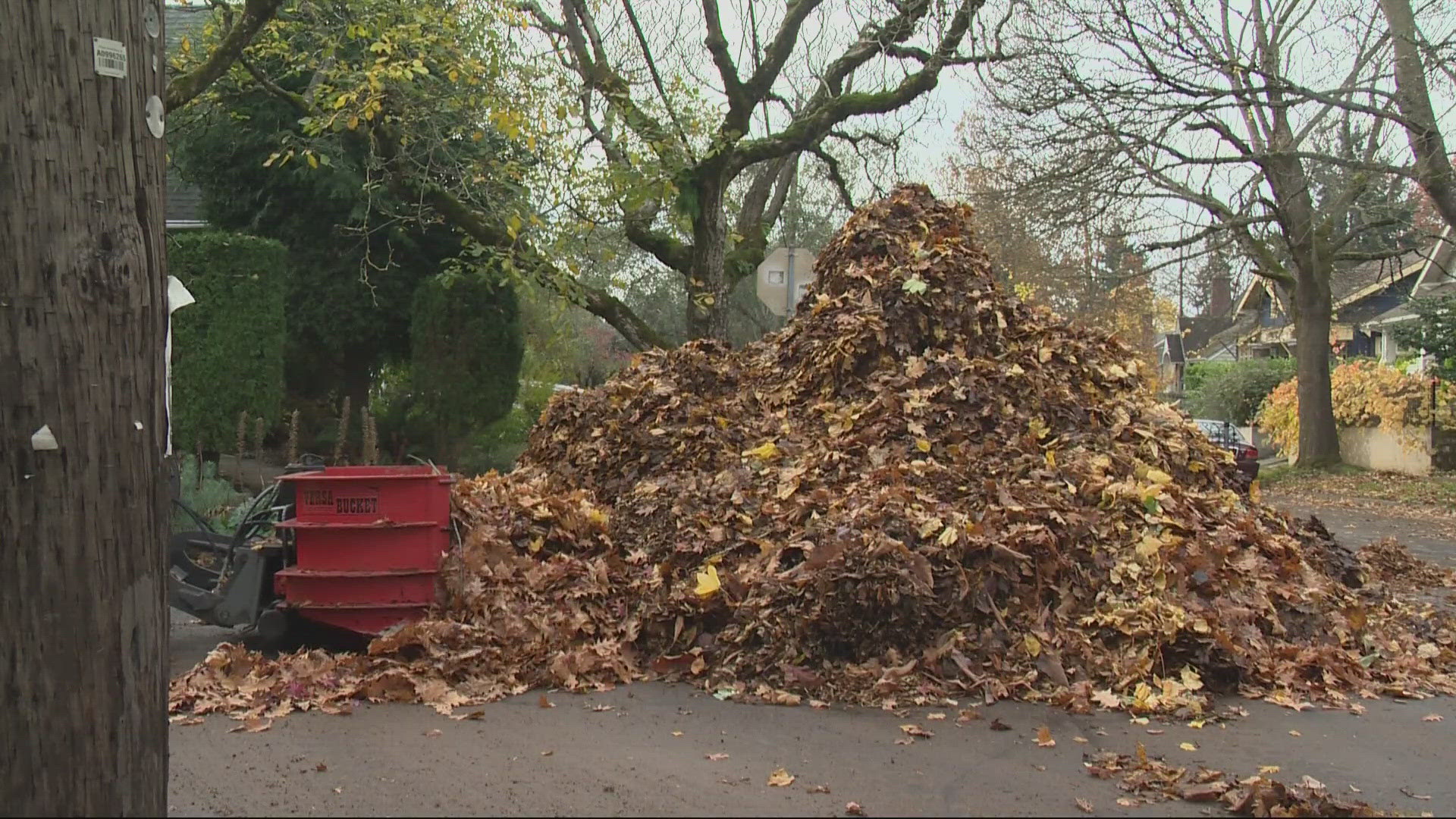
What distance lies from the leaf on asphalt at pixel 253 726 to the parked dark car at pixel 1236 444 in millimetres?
17670

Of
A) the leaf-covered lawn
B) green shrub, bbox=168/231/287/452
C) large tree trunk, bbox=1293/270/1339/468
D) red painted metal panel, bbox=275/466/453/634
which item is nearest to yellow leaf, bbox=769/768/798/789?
red painted metal panel, bbox=275/466/453/634

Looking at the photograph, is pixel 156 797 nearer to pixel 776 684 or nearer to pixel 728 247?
pixel 776 684

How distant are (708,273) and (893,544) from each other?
10.2 metres

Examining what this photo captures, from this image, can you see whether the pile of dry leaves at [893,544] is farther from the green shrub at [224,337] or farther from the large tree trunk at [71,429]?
the green shrub at [224,337]

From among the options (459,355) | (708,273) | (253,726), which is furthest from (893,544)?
(459,355)

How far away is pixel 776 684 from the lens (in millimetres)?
6676

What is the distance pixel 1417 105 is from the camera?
56.2ft

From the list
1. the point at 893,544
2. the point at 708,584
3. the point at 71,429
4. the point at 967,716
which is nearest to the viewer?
the point at 71,429

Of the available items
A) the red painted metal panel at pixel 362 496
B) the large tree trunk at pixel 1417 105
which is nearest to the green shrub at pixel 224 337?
the red painted metal panel at pixel 362 496

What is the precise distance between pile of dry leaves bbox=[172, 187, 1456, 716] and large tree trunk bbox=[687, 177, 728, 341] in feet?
20.4

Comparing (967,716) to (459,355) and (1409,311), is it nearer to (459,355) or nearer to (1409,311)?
(459,355)

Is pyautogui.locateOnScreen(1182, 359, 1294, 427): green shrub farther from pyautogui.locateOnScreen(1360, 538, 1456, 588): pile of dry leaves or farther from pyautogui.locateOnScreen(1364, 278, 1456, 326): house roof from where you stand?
pyautogui.locateOnScreen(1360, 538, 1456, 588): pile of dry leaves

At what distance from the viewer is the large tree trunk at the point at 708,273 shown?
650 inches

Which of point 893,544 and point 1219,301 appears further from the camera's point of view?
point 1219,301
